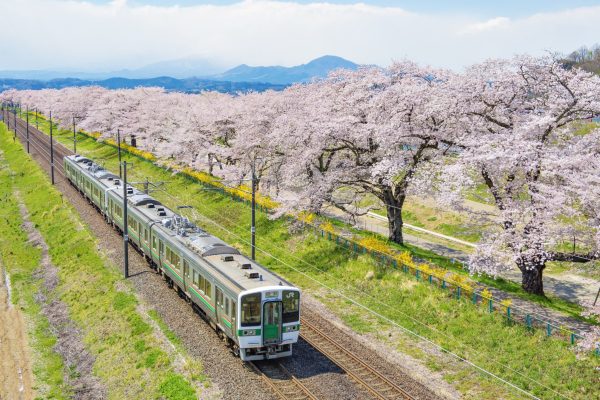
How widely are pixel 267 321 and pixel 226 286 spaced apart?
1.86 m

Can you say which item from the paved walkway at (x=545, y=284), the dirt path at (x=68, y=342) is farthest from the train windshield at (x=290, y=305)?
the paved walkway at (x=545, y=284)

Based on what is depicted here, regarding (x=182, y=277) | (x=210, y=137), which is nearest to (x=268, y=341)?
(x=182, y=277)

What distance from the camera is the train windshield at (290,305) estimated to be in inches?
705

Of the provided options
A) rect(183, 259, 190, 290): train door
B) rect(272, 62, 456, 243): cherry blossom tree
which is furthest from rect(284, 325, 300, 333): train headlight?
rect(272, 62, 456, 243): cherry blossom tree

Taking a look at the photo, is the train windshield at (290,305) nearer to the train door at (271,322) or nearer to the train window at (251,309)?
the train door at (271,322)

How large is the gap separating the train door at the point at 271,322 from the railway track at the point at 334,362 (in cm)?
101

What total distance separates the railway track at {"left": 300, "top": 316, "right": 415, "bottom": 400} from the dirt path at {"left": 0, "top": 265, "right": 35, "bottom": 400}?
10070 millimetres

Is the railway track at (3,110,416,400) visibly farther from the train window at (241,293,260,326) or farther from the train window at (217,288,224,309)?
the train window at (217,288,224,309)

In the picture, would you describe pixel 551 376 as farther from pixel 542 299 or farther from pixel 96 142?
pixel 96 142

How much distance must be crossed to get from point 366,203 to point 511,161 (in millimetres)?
25981

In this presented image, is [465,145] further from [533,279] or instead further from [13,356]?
[13,356]

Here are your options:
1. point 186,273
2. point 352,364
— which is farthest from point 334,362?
point 186,273

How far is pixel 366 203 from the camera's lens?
155 ft

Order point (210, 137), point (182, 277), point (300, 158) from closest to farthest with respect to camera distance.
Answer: point (182, 277) < point (300, 158) < point (210, 137)
